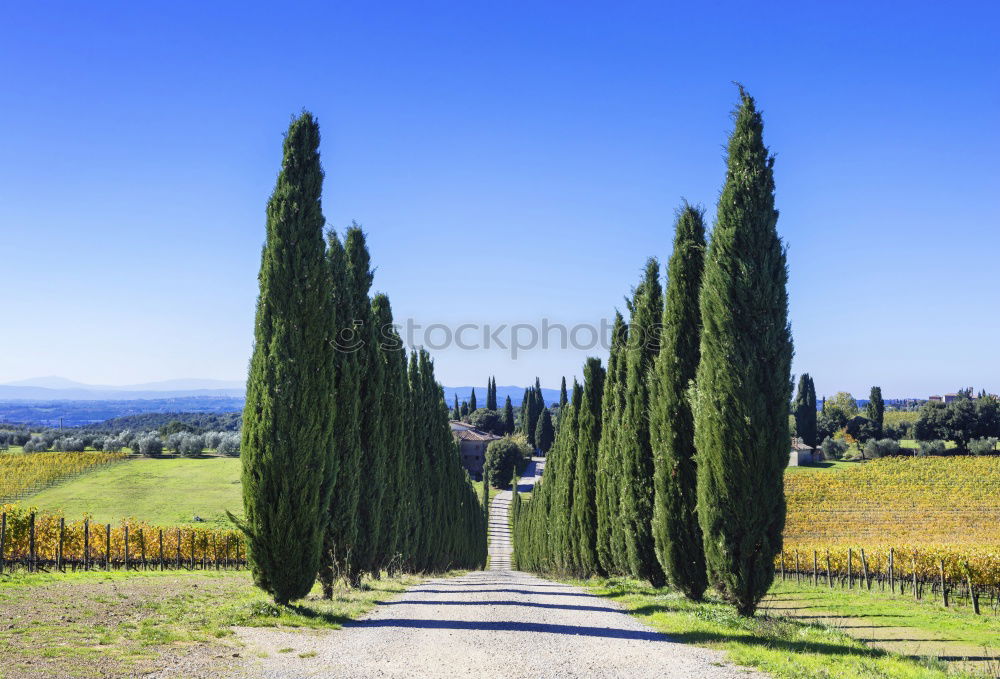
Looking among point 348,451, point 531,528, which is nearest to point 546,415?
point 531,528

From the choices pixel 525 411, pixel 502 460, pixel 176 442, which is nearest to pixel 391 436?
pixel 502 460

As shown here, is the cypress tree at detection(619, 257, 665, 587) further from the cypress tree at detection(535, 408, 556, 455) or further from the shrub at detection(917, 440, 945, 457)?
the cypress tree at detection(535, 408, 556, 455)

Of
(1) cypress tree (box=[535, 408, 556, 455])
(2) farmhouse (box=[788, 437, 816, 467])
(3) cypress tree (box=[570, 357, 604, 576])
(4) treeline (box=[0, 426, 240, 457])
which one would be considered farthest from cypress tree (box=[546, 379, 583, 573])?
(1) cypress tree (box=[535, 408, 556, 455])

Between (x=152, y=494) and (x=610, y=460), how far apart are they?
51.8 m

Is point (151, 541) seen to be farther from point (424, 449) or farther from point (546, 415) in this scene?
point (546, 415)

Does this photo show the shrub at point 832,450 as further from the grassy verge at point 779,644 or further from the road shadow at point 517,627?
the road shadow at point 517,627

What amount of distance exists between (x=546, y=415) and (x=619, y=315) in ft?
313

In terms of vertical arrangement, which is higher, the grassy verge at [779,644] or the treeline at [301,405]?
the treeline at [301,405]

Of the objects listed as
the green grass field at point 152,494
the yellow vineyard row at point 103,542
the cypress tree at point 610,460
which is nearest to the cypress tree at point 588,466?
the cypress tree at point 610,460

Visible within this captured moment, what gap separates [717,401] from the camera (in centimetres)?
1061

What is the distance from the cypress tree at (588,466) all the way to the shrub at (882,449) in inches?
2978

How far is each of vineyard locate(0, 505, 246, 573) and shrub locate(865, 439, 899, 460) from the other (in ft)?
259

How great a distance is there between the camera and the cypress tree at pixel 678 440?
12477 mm

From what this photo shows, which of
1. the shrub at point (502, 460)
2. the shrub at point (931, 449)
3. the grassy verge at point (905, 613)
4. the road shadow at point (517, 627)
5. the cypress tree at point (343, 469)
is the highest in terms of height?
the cypress tree at point (343, 469)
